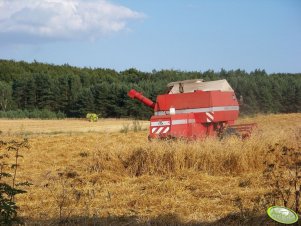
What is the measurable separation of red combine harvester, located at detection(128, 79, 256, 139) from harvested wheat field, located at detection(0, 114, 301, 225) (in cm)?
129

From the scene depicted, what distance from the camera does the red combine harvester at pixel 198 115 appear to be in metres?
10.4

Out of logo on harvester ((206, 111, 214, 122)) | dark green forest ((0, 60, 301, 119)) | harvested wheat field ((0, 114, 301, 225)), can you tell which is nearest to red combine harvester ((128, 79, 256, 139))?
logo on harvester ((206, 111, 214, 122))

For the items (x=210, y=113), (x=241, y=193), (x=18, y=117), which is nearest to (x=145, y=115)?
(x=18, y=117)

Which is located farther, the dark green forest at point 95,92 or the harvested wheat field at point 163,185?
the dark green forest at point 95,92

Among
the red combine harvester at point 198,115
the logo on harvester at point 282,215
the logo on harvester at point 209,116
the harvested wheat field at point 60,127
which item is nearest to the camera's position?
the logo on harvester at point 282,215

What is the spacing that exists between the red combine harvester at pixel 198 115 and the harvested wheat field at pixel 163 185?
4.23ft

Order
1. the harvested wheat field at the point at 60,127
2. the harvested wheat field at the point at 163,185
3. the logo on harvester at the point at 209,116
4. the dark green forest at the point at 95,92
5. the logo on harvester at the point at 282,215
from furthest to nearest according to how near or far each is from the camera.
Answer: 1. the dark green forest at the point at 95,92
2. the harvested wheat field at the point at 60,127
3. the logo on harvester at the point at 209,116
4. the harvested wheat field at the point at 163,185
5. the logo on harvester at the point at 282,215

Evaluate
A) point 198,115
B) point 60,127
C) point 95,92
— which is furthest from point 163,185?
point 95,92

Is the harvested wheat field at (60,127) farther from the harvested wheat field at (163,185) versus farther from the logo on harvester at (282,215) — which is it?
the logo on harvester at (282,215)

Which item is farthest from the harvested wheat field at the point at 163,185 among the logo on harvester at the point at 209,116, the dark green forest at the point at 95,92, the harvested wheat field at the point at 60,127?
the dark green forest at the point at 95,92

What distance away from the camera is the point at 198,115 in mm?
10570

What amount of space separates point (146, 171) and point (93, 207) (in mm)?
2507

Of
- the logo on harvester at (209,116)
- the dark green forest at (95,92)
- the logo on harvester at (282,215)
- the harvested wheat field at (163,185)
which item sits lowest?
the harvested wheat field at (163,185)

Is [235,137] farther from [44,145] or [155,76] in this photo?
[155,76]
